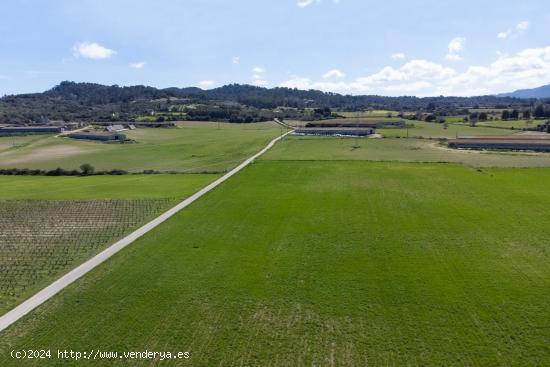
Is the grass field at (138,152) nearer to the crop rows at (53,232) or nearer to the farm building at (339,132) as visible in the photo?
the farm building at (339,132)

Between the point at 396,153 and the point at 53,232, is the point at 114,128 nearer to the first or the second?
the point at 396,153

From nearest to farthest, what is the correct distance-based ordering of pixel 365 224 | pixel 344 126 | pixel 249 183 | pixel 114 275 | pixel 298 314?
pixel 298 314 → pixel 114 275 → pixel 365 224 → pixel 249 183 → pixel 344 126

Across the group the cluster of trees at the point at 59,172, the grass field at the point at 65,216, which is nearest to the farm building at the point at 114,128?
the cluster of trees at the point at 59,172

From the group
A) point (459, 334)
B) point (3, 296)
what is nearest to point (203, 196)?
point (3, 296)

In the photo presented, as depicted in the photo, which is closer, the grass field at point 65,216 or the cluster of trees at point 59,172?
the grass field at point 65,216

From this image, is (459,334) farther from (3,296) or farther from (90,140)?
(90,140)

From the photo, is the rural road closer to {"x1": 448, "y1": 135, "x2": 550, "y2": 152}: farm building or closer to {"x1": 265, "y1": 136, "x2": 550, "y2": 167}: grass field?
{"x1": 265, "y1": 136, "x2": 550, "y2": 167}: grass field

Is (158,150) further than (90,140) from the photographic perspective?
No
